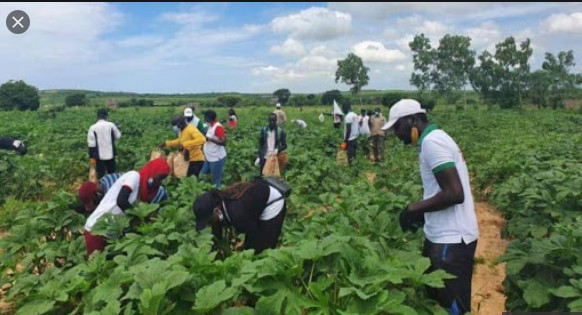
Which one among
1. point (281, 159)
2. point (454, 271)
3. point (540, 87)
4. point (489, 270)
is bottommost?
point (489, 270)

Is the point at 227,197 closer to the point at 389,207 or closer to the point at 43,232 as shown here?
the point at 389,207

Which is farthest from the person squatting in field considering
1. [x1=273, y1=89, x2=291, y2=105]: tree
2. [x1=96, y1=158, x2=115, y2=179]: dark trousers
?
[x1=273, y1=89, x2=291, y2=105]: tree

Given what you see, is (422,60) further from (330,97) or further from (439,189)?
(439,189)

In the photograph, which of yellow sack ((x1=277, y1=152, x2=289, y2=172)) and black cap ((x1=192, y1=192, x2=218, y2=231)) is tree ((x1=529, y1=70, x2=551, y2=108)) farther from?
black cap ((x1=192, y1=192, x2=218, y2=231))

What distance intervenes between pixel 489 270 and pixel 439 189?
3.15 m

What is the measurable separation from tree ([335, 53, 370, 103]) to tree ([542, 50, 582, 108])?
21.7m

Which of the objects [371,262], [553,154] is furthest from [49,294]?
[553,154]

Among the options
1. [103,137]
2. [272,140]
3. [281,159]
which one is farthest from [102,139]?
[281,159]

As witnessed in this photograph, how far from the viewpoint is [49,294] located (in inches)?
112

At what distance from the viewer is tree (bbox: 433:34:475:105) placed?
53750mm

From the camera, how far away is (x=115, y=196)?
4.07m

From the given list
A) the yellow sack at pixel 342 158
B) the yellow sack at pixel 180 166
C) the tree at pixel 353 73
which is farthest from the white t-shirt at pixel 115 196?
the tree at pixel 353 73

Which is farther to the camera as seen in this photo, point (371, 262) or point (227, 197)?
point (227, 197)

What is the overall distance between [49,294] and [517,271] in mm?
2912
